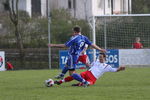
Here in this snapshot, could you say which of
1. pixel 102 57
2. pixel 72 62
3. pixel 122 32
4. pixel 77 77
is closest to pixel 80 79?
pixel 77 77

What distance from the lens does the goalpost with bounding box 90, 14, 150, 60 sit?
32.7 meters

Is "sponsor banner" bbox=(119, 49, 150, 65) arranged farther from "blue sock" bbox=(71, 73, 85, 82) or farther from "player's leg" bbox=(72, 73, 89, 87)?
"blue sock" bbox=(71, 73, 85, 82)

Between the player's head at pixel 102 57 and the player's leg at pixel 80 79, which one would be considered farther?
the player's head at pixel 102 57

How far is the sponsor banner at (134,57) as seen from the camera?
30641 mm

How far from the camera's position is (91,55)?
3056 centimetres

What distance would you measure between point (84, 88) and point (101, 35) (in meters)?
17.7

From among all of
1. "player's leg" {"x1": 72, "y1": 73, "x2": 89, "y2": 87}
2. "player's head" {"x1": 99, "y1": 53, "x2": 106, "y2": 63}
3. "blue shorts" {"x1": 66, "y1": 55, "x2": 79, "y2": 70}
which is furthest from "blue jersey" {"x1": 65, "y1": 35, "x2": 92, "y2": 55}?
"player's leg" {"x1": 72, "y1": 73, "x2": 89, "y2": 87}

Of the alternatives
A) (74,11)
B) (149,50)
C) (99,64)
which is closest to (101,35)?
(149,50)

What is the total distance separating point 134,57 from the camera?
30.7 meters

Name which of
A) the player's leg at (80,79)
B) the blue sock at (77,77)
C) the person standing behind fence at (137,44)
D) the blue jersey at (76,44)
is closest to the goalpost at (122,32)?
the person standing behind fence at (137,44)

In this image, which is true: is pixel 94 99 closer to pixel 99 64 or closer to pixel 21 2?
pixel 99 64

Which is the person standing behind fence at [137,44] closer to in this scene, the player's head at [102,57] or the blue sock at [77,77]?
the player's head at [102,57]

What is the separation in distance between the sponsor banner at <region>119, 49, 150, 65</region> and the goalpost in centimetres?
169

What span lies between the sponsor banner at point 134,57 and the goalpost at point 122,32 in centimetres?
169
